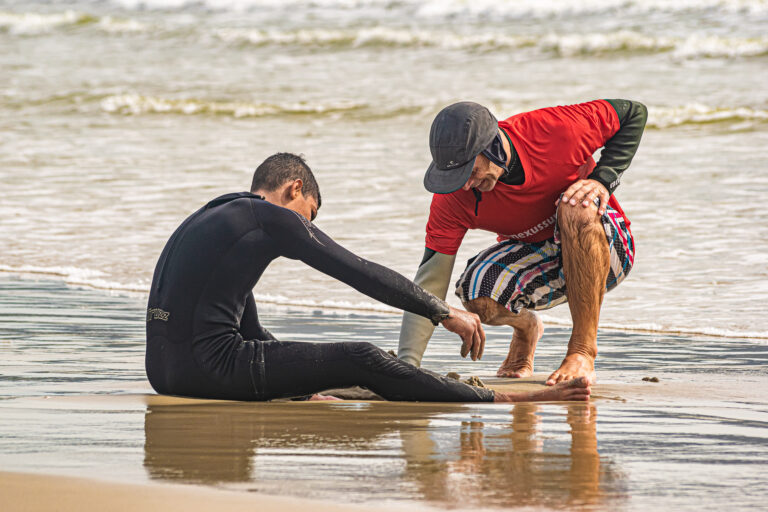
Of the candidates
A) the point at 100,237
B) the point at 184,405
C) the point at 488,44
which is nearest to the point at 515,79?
the point at 488,44

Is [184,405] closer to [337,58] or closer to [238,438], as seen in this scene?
[238,438]

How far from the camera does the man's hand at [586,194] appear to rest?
4.21 meters

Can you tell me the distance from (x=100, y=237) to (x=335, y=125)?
7.34m

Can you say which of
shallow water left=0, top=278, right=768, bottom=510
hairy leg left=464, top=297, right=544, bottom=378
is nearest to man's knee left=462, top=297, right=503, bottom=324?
hairy leg left=464, top=297, right=544, bottom=378

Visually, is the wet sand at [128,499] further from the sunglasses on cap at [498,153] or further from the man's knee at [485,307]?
the man's knee at [485,307]

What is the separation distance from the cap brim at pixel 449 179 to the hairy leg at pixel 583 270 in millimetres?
479

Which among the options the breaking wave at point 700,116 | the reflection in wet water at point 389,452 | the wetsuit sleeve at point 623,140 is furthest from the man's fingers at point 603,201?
the breaking wave at point 700,116

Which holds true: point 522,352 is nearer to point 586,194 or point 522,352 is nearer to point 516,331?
point 516,331

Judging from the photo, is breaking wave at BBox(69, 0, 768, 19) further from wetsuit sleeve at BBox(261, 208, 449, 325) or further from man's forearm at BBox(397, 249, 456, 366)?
wetsuit sleeve at BBox(261, 208, 449, 325)

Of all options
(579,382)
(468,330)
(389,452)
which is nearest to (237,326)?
(468,330)

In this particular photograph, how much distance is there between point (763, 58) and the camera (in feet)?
61.8

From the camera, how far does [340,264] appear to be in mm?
3559

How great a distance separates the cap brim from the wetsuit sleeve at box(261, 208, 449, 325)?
519 mm

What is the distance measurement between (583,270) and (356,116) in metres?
12.0
